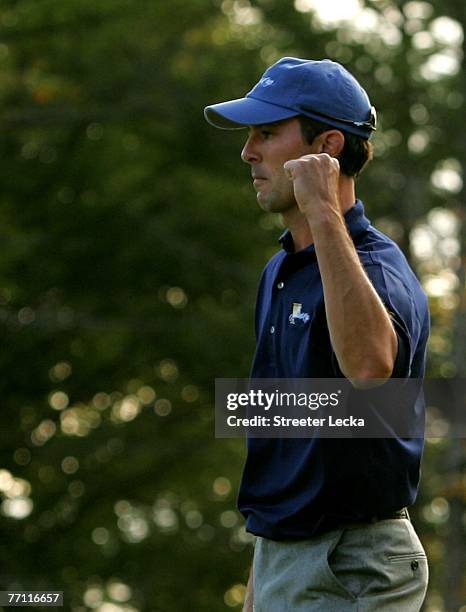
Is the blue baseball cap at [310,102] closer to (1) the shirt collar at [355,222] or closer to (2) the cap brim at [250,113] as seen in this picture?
(2) the cap brim at [250,113]

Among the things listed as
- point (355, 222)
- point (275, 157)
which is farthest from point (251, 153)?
point (355, 222)

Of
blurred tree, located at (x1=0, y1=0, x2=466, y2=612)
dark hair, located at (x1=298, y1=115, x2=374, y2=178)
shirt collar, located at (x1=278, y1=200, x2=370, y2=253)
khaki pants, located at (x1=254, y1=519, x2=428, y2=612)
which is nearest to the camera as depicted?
khaki pants, located at (x1=254, y1=519, x2=428, y2=612)

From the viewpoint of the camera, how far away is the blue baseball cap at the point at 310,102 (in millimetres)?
3693

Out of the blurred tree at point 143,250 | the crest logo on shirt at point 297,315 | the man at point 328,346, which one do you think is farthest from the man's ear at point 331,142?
the blurred tree at point 143,250

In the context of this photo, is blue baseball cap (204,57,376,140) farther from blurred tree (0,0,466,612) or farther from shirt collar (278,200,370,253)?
blurred tree (0,0,466,612)

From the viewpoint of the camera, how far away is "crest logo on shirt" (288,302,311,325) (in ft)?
11.5

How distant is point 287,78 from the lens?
3.77 metres

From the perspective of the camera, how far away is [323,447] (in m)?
3.42

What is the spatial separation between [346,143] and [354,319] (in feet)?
2.27

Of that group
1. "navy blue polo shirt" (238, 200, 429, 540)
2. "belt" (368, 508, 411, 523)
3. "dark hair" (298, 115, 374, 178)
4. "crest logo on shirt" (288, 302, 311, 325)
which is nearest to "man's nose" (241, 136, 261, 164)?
"dark hair" (298, 115, 374, 178)

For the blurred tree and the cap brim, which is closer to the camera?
the cap brim

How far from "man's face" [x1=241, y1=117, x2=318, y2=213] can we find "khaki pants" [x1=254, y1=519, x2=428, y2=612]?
808 millimetres

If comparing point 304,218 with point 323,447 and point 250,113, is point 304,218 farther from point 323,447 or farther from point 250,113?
point 323,447

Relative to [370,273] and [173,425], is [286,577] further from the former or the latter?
[173,425]
